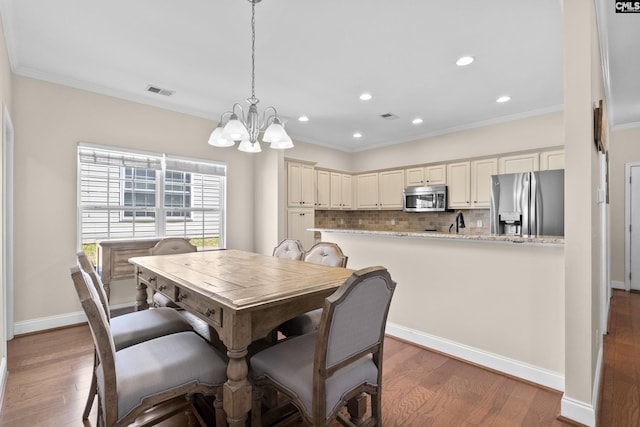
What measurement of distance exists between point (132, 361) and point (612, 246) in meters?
6.74

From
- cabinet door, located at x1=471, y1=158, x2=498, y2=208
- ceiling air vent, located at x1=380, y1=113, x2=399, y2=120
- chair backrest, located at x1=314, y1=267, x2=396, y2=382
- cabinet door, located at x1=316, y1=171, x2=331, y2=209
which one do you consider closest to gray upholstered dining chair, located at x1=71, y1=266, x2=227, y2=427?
chair backrest, located at x1=314, y1=267, x2=396, y2=382

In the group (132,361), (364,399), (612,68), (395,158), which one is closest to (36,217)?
(132,361)

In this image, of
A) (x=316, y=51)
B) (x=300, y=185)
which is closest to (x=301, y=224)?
(x=300, y=185)

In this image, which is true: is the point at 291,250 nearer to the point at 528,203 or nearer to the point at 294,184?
the point at 294,184

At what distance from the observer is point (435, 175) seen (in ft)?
17.5

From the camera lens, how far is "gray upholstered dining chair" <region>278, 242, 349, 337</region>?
2.15 meters

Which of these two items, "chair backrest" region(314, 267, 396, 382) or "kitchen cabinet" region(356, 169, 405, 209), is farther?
"kitchen cabinet" region(356, 169, 405, 209)

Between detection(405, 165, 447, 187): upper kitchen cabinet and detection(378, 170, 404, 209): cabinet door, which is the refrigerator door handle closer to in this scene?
detection(405, 165, 447, 187): upper kitchen cabinet

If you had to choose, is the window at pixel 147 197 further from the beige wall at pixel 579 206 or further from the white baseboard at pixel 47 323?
the beige wall at pixel 579 206

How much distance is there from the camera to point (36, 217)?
321 centimetres

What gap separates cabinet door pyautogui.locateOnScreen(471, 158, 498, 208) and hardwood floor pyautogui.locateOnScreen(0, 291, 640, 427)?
7.63 feet

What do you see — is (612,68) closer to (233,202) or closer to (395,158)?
(395,158)

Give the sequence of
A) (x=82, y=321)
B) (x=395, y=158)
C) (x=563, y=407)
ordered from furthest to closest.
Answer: (x=395, y=158), (x=82, y=321), (x=563, y=407)

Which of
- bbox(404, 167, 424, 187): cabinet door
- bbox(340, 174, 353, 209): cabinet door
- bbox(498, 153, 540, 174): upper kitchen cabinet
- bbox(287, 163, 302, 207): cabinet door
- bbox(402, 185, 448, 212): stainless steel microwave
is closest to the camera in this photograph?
bbox(498, 153, 540, 174): upper kitchen cabinet
